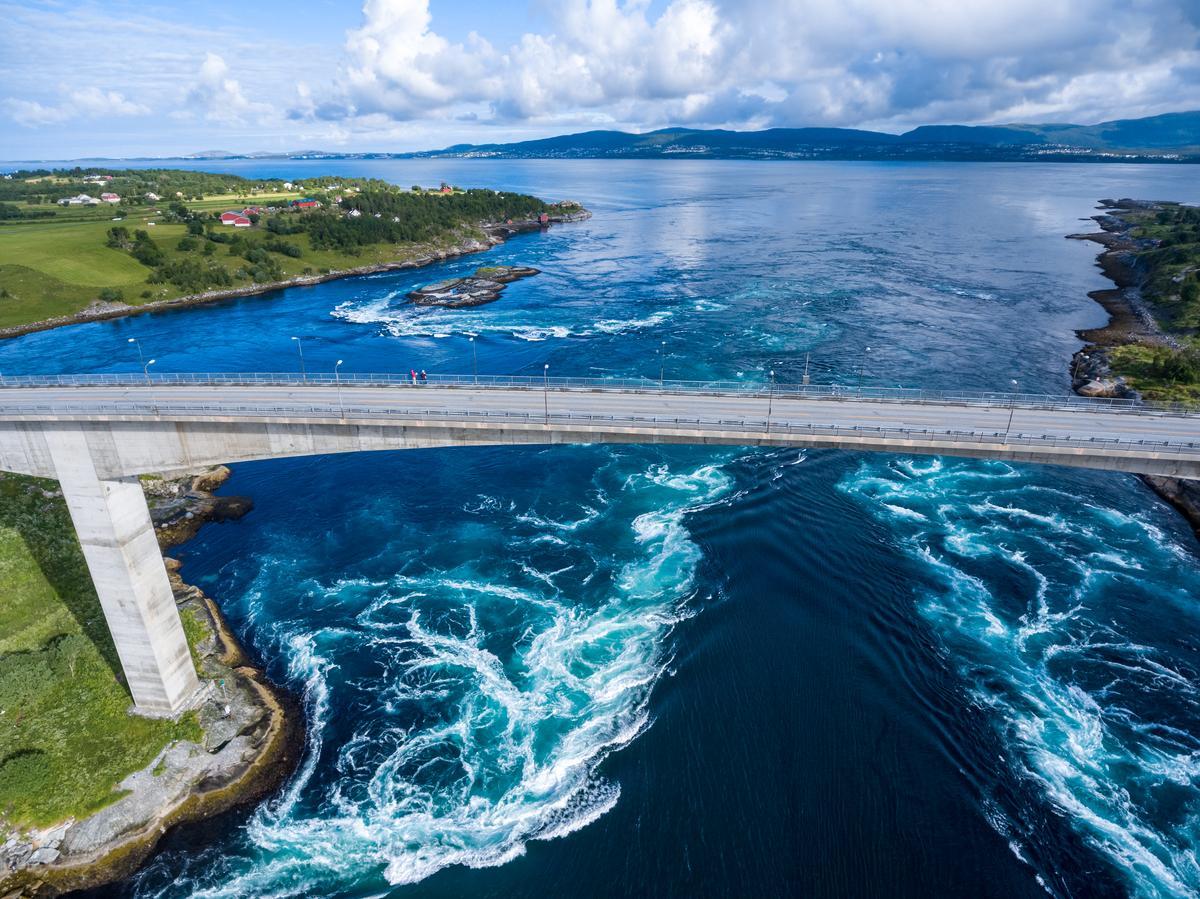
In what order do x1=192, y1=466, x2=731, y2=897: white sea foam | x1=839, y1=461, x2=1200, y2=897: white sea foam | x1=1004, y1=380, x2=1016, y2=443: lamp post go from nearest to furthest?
1. x1=192, y1=466, x2=731, y2=897: white sea foam
2. x1=839, y1=461, x2=1200, y2=897: white sea foam
3. x1=1004, y1=380, x2=1016, y2=443: lamp post

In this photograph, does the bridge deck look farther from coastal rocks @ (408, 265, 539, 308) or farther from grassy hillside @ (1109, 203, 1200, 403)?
coastal rocks @ (408, 265, 539, 308)

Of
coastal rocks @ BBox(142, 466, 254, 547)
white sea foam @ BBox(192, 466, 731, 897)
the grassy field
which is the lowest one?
white sea foam @ BBox(192, 466, 731, 897)

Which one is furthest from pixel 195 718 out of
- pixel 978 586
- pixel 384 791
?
pixel 978 586

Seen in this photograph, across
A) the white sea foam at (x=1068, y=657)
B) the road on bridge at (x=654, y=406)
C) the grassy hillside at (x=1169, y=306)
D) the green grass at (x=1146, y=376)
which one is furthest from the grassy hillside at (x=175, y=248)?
the grassy hillside at (x=1169, y=306)

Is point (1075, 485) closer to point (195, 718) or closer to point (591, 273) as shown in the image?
point (195, 718)

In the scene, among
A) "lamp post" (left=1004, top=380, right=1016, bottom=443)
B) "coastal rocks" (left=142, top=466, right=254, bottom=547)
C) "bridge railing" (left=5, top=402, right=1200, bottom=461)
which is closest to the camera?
"bridge railing" (left=5, top=402, right=1200, bottom=461)

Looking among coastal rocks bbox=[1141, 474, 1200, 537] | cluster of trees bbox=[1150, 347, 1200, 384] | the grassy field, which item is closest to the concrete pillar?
coastal rocks bbox=[1141, 474, 1200, 537]
